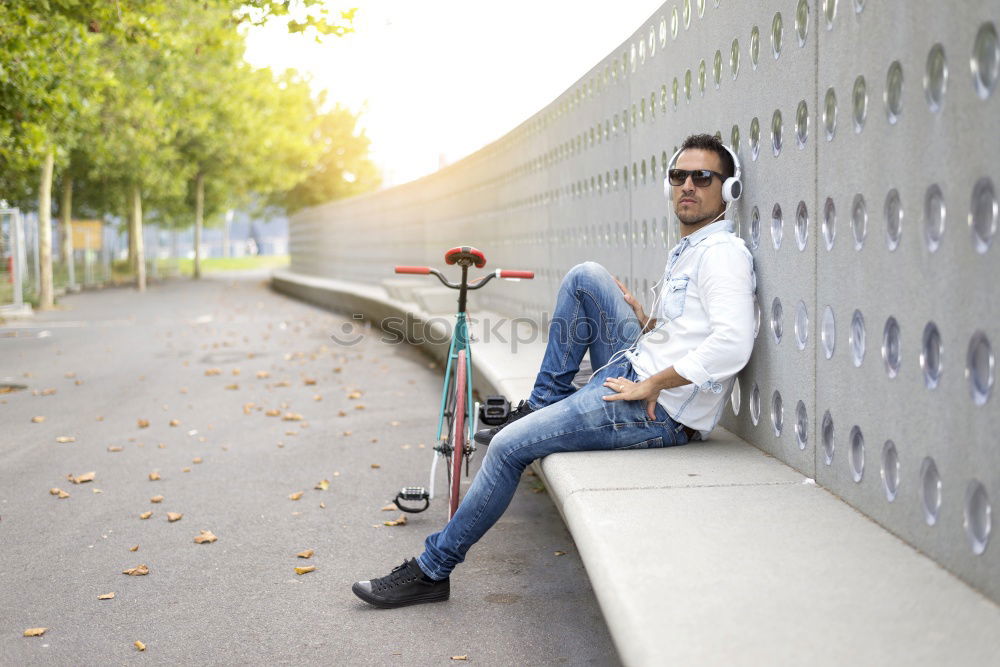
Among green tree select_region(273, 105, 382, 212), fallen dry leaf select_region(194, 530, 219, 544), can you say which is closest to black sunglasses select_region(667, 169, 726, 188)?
fallen dry leaf select_region(194, 530, 219, 544)

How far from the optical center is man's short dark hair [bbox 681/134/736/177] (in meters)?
4.87

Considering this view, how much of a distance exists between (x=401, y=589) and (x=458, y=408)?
4.84 feet

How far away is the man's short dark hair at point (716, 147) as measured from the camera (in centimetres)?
487

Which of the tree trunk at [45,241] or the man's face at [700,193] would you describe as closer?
the man's face at [700,193]

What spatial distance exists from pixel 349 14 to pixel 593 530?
32.1ft

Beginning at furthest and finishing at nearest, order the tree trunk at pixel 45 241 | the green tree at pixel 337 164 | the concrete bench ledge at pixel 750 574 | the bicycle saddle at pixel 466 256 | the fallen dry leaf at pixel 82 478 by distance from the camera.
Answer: the green tree at pixel 337 164 → the tree trunk at pixel 45 241 → the fallen dry leaf at pixel 82 478 → the bicycle saddle at pixel 466 256 → the concrete bench ledge at pixel 750 574

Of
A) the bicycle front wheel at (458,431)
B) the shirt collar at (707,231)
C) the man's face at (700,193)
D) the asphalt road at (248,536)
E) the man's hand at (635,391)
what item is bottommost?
the asphalt road at (248,536)

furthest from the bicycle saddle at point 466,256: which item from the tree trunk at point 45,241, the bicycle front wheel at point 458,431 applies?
the tree trunk at point 45,241

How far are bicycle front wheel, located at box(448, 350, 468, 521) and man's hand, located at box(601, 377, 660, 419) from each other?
1262 mm

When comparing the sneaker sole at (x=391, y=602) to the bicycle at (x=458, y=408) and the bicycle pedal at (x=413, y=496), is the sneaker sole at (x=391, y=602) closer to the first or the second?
the bicycle at (x=458, y=408)

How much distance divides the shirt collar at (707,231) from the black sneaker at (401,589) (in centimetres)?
184

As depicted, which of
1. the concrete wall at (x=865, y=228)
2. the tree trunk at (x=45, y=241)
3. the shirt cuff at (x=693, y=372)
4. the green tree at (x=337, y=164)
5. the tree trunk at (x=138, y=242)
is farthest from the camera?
the green tree at (x=337, y=164)

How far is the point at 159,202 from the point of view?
161ft

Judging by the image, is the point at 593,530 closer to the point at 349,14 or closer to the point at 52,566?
the point at 52,566
